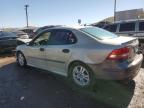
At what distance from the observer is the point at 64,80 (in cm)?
614

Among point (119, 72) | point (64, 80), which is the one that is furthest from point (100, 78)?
point (64, 80)

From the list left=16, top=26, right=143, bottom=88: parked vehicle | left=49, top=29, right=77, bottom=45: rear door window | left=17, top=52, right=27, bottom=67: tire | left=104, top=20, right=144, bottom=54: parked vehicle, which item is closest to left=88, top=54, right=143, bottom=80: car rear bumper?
left=16, top=26, right=143, bottom=88: parked vehicle

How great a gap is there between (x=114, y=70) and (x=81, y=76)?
1.00 meters

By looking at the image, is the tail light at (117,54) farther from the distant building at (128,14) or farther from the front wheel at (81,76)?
the distant building at (128,14)

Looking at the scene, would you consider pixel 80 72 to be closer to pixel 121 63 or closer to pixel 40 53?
pixel 121 63

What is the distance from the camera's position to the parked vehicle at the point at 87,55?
4.62 metres

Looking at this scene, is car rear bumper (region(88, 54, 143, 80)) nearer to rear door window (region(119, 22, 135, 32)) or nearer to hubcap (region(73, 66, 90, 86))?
hubcap (region(73, 66, 90, 86))

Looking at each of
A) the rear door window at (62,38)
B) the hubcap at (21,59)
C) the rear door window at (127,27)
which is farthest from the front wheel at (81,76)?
the rear door window at (127,27)

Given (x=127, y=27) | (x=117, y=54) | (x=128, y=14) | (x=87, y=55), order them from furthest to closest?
(x=128, y=14) < (x=127, y=27) < (x=87, y=55) < (x=117, y=54)

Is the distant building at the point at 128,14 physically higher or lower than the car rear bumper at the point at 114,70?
higher

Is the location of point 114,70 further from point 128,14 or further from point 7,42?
point 128,14

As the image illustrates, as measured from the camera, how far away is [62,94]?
511cm

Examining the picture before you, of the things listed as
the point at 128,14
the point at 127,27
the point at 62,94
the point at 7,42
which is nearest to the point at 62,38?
the point at 62,94

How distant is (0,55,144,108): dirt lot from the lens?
450 cm
